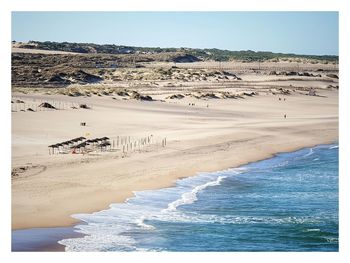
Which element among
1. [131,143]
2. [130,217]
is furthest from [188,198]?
[131,143]

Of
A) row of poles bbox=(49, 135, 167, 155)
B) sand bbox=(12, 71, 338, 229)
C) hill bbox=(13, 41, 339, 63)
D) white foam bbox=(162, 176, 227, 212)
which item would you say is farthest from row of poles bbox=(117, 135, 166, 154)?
hill bbox=(13, 41, 339, 63)

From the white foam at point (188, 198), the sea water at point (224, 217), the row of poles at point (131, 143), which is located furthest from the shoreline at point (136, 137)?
the white foam at point (188, 198)

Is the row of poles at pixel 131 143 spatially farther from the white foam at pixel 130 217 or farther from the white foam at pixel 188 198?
the white foam at pixel 188 198

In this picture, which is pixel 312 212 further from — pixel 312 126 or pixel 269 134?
pixel 312 126

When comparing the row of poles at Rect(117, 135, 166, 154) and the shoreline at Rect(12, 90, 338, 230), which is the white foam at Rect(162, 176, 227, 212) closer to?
the shoreline at Rect(12, 90, 338, 230)

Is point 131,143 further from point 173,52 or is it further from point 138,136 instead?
point 173,52
